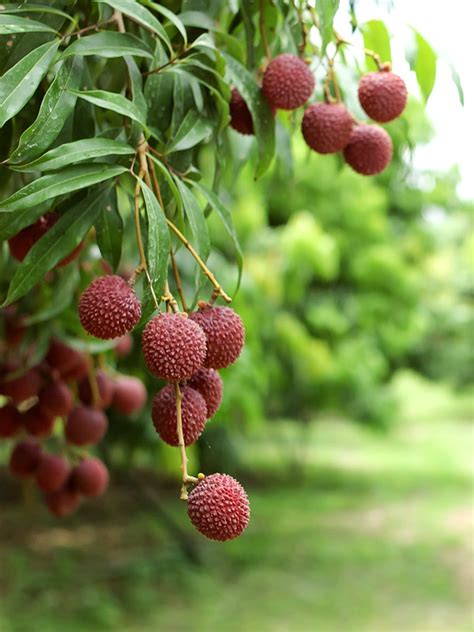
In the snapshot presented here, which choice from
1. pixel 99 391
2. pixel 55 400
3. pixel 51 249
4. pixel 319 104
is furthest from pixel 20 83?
pixel 99 391

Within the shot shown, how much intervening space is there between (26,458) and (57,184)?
3.01 ft

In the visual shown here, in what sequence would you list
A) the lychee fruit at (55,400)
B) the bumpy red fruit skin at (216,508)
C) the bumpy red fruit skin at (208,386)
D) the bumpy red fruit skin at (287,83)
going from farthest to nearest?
the lychee fruit at (55,400), the bumpy red fruit skin at (287,83), the bumpy red fruit skin at (208,386), the bumpy red fruit skin at (216,508)

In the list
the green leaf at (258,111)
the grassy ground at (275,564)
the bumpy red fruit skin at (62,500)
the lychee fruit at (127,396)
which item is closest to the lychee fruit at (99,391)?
the lychee fruit at (127,396)

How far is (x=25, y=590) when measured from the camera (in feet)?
19.4

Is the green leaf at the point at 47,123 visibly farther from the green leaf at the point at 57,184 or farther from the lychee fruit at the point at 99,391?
the lychee fruit at the point at 99,391

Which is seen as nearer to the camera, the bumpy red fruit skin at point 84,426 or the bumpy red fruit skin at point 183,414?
the bumpy red fruit skin at point 183,414

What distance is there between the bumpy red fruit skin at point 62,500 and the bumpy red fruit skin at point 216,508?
0.88 m

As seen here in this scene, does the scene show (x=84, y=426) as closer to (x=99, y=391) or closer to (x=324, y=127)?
(x=99, y=391)

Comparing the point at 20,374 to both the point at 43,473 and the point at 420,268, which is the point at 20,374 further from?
the point at 420,268

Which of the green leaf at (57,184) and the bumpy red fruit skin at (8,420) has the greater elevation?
the green leaf at (57,184)

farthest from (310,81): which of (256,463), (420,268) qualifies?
(256,463)

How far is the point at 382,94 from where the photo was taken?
1.03 metres

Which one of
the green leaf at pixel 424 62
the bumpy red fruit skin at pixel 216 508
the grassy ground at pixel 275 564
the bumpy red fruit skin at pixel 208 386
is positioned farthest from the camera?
the grassy ground at pixel 275 564

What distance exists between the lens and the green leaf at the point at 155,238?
0.78 metres
